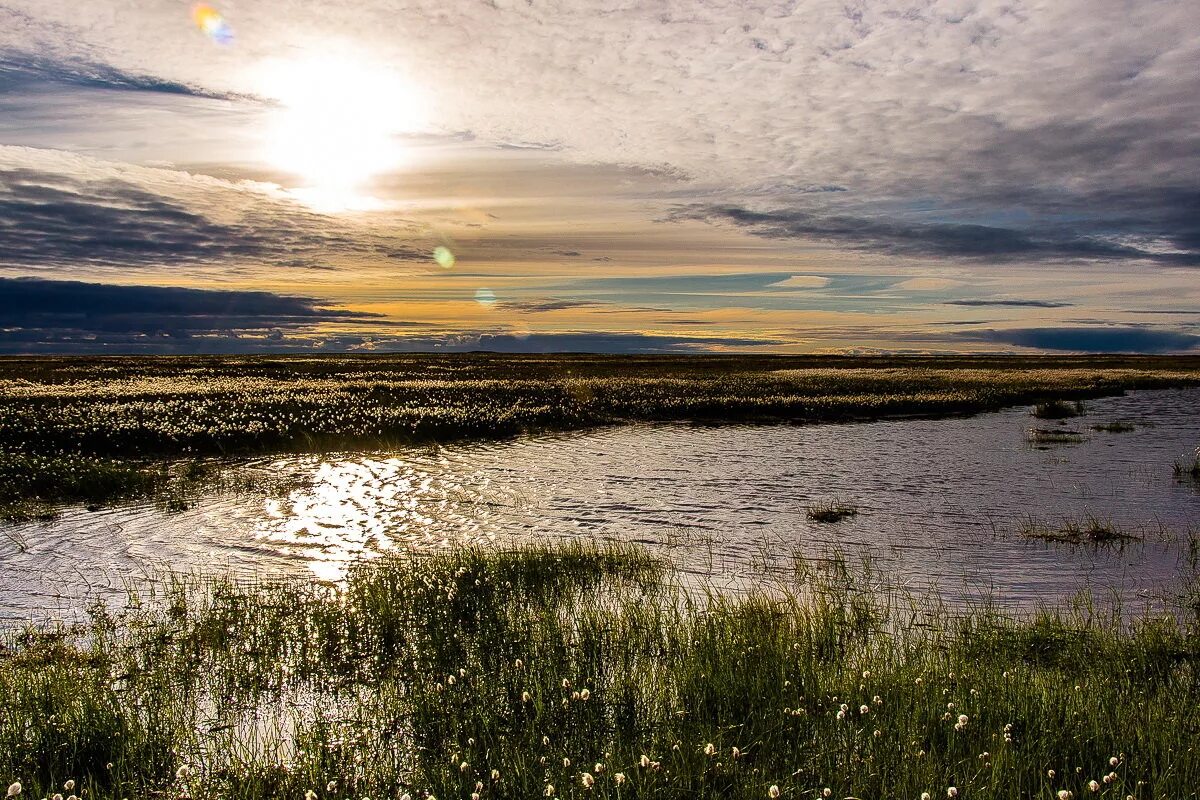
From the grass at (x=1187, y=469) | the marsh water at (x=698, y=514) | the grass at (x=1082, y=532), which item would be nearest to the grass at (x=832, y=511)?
the marsh water at (x=698, y=514)

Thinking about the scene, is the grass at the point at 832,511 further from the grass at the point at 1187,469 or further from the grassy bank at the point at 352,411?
the grassy bank at the point at 352,411

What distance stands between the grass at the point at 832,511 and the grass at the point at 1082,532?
3.20 meters

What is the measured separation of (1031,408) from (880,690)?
4498 cm

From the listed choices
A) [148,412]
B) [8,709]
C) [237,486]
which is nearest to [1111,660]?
[8,709]

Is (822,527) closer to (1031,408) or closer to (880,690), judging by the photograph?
(880,690)

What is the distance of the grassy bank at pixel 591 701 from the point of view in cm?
530

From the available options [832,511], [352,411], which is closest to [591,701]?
[832,511]

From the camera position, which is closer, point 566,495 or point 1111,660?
point 1111,660

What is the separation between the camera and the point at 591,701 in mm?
6633

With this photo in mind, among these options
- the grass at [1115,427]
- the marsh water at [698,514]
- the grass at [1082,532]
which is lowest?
the marsh water at [698,514]

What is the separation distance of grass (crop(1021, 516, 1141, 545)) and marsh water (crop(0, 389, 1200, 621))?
0.22 meters

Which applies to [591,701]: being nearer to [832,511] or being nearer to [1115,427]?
[832,511]

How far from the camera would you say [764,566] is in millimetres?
12312

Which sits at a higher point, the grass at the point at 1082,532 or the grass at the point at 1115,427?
the grass at the point at 1115,427
